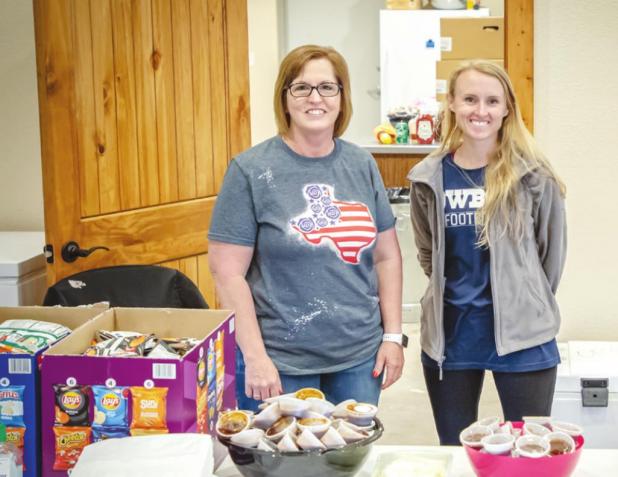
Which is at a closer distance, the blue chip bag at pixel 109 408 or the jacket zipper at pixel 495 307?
the blue chip bag at pixel 109 408

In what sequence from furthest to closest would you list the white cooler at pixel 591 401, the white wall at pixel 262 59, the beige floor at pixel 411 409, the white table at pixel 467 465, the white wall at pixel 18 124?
1. the white wall at pixel 262 59
2. the beige floor at pixel 411 409
3. the white wall at pixel 18 124
4. the white cooler at pixel 591 401
5. the white table at pixel 467 465

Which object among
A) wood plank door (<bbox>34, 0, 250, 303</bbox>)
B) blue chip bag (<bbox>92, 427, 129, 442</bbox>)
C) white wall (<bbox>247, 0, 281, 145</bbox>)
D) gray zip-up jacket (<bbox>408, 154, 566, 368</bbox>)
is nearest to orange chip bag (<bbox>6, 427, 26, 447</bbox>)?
blue chip bag (<bbox>92, 427, 129, 442</bbox>)

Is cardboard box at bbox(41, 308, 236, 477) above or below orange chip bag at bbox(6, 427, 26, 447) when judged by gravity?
above

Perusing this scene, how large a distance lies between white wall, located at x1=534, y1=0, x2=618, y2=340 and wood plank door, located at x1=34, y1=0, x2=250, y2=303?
1188mm

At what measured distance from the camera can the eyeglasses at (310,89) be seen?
2254mm

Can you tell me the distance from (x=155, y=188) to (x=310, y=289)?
1.44m

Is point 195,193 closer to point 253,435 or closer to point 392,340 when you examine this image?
point 392,340

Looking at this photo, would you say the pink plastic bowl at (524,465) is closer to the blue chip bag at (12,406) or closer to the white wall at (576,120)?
the blue chip bag at (12,406)

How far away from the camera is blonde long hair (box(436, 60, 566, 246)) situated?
243cm

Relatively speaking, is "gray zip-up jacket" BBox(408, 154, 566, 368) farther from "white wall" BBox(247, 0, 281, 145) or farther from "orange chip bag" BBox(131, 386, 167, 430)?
"white wall" BBox(247, 0, 281, 145)

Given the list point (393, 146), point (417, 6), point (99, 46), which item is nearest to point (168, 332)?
point (99, 46)

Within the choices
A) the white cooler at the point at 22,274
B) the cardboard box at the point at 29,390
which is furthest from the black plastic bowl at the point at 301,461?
the white cooler at the point at 22,274

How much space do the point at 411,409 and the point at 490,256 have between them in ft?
6.50

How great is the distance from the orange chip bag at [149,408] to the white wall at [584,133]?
7.02 feet
